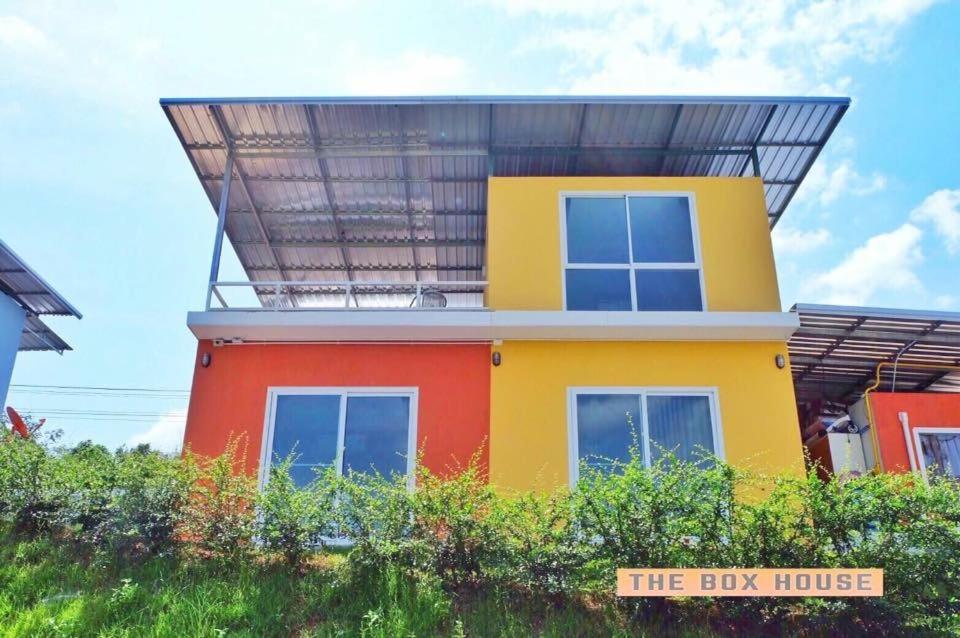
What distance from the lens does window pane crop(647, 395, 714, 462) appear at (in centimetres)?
849

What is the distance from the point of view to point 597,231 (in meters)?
9.99

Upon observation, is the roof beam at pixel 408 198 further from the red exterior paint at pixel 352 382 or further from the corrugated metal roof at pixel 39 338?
the corrugated metal roof at pixel 39 338

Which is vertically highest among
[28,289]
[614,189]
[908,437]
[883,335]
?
[614,189]

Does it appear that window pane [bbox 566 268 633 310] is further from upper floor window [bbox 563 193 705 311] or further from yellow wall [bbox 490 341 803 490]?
yellow wall [bbox 490 341 803 490]

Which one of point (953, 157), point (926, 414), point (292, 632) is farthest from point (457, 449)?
point (953, 157)

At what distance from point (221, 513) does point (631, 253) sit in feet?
20.4

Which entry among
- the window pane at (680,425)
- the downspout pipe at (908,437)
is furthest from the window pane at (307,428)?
the downspout pipe at (908,437)

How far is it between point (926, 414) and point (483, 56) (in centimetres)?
793

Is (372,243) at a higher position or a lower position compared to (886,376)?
higher

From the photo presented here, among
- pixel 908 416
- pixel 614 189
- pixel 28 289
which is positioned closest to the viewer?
pixel 908 416

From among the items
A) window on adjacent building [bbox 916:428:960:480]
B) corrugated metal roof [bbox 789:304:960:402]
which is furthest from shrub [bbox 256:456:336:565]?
window on adjacent building [bbox 916:428:960:480]

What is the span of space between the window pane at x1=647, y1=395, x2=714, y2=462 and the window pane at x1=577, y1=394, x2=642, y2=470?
0.67ft

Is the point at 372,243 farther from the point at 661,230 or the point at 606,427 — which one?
the point at 606,427

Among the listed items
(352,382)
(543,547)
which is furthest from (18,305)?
(543,547)
